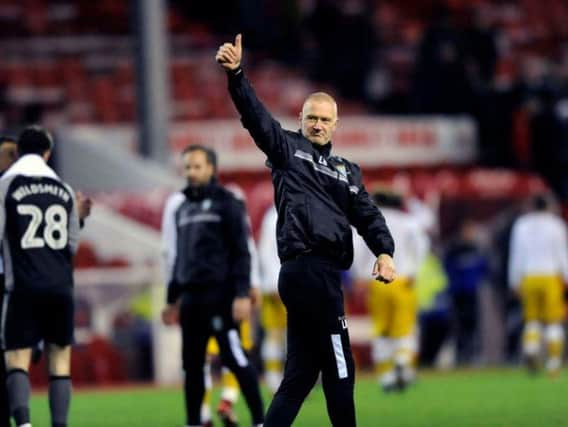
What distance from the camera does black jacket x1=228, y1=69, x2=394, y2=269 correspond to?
1026cm

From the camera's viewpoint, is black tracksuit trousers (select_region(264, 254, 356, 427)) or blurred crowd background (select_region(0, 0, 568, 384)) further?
blurred crowd background (select_region(0, 0, 568, 384))

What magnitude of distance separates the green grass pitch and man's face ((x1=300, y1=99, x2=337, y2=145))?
15.7ft

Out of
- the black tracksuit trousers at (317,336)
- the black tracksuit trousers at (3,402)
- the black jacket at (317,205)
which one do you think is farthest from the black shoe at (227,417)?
the black jacket at (317,205)

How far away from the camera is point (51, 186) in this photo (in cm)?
1190

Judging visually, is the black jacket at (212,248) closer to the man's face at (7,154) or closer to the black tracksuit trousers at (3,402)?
the man's face at (7,154)

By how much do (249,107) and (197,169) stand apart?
3.59 metres

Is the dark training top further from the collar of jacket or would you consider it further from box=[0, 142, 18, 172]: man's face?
the collar of jacket

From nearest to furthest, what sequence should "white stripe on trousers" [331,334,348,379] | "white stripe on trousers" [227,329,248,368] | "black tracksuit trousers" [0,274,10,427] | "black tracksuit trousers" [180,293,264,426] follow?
"white stripe on trousers" [331,334,348,379] → "black tracksuit trousers" [0,274,10,427] → "black tracksuit trousers" [180,293,264,426] → "white stripe on trousers" [227,329,248,368]

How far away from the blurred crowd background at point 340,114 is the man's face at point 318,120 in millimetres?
11740

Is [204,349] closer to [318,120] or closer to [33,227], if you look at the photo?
[33,227]

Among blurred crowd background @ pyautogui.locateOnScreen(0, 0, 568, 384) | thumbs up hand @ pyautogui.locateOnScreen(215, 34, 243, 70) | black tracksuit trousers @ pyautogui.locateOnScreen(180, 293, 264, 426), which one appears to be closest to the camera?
thumbs up hand @ pyautogui.locateOnScreen(215, 34, 243, 70)

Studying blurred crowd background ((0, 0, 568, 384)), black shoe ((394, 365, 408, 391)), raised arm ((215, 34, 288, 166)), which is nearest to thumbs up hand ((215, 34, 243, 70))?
raised arm ((215, 34, 288, 166))

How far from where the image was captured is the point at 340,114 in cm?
3027

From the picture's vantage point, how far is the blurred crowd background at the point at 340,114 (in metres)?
23.1
